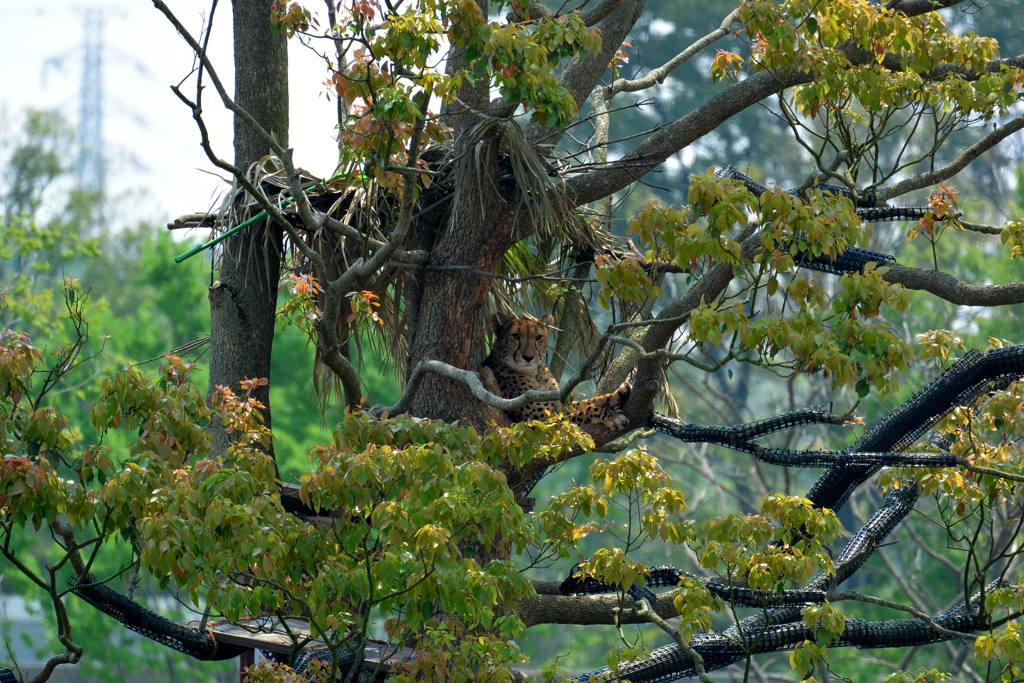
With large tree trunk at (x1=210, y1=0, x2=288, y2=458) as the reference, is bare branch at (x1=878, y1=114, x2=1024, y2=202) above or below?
below

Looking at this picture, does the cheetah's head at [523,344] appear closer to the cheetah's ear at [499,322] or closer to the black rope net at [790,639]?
the cheetah's ear at [499,322]

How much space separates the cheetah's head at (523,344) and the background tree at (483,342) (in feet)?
0.46

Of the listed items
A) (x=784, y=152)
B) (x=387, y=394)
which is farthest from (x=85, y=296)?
(x=784, y=152)

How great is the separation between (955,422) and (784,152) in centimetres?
1646

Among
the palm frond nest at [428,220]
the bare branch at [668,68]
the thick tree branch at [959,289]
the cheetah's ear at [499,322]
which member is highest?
the bare branch at [668,68]

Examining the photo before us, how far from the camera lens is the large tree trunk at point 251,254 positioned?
5.44m

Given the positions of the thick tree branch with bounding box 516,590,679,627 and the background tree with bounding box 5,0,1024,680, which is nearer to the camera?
the background tree with bounding box 5,0,1024,680

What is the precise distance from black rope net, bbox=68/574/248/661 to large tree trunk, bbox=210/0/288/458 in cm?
112

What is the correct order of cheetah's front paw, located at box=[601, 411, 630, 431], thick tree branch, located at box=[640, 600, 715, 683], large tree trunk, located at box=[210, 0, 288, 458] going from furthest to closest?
large tree trunk, located at box=[210, 0, 288, 458], cheetah's front paw, located at box=[601, 411, 630, 431], thick tree branch, located at box=[640, 600, 715, 683]

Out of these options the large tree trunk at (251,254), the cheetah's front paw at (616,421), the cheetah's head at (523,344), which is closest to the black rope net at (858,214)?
the cheetah's front paw at (616,421)

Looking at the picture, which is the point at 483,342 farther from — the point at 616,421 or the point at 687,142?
the point at 687,142

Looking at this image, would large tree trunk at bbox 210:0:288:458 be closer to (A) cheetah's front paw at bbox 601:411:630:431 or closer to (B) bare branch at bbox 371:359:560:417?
(B) bare branch at bbox 371:359:560:417

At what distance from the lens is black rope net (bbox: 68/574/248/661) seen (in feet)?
13.5

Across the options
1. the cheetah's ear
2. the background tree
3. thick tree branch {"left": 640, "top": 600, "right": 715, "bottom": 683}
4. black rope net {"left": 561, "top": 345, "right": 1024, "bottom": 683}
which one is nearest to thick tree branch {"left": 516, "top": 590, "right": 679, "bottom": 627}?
the background tree
